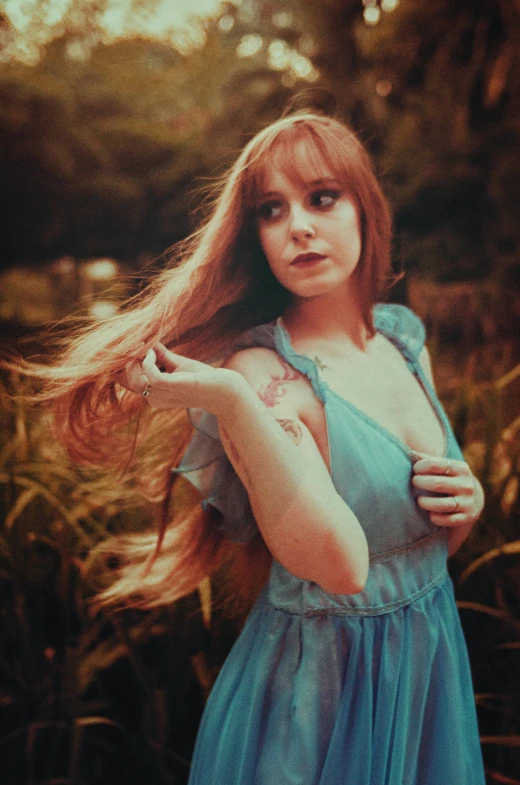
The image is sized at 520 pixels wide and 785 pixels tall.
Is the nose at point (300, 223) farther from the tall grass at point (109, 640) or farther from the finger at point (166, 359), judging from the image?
the tall grass at point (109, 640)

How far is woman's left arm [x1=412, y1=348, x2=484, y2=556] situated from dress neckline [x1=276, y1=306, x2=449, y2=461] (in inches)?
0.7

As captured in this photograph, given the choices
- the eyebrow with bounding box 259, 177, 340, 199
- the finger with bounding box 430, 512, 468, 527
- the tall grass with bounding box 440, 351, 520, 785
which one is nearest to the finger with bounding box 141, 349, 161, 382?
the eyebrow with bounding box 259, 177, 340, 199

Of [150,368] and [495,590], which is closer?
[150,368]

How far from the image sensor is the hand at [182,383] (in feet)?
1.67

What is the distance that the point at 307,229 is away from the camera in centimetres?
58

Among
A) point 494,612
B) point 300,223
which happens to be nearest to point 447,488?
point 300,223

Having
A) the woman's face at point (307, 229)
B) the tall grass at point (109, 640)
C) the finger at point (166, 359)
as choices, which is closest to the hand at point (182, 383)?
the finger at point (166, 359)

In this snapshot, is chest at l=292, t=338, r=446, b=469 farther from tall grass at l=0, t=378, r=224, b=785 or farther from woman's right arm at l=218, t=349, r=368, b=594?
tall grass at l=0, t=378, r=224, b=785

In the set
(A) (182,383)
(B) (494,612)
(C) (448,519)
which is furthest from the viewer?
(B) (494,612)

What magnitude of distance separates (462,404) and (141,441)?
695 mm

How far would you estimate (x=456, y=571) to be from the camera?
1055 mm

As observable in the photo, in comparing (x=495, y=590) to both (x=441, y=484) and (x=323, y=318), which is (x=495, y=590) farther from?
(x=323, y=318)

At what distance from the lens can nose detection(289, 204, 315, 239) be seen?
0.58m

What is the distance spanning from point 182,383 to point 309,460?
0.44 ft
